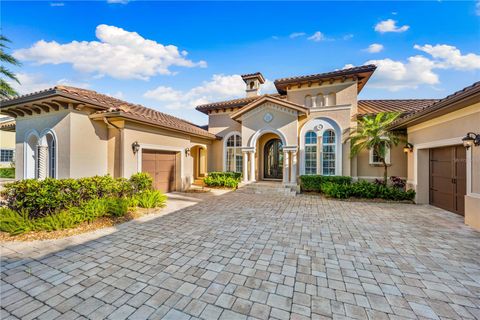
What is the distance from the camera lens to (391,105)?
13492 mm

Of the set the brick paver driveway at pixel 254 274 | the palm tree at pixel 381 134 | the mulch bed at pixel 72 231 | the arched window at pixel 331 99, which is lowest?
the brick paver driveway at pixel 254 274

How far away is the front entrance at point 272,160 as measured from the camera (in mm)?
14344

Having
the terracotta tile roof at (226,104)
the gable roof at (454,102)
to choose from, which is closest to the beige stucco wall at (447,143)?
the gable roof at (454,102)

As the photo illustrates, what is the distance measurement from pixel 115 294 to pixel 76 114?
782 centimetres

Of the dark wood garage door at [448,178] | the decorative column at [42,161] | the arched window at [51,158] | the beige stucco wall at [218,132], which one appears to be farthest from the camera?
the beige stucco wall at [218,132]

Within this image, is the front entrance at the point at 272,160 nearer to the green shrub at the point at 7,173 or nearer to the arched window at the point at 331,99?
the arched window at the point at 331,99

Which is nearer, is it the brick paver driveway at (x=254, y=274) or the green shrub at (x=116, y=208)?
the brick paver driveway at (x=254, y=274)

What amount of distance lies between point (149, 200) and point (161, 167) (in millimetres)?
3375

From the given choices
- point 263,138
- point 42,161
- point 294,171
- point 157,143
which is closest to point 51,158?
point 42,161

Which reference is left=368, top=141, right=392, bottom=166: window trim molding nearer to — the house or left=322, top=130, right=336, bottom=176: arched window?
left=322, top=130, right=336, bottom=176: arched window

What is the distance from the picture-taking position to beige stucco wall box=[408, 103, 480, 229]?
5.75m

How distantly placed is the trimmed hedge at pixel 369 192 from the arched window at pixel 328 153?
2366 mm

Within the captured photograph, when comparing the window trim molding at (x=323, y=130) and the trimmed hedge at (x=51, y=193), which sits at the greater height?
the window trim molding at (x=323, y=130)

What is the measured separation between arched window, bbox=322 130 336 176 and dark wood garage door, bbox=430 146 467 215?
4673mm
